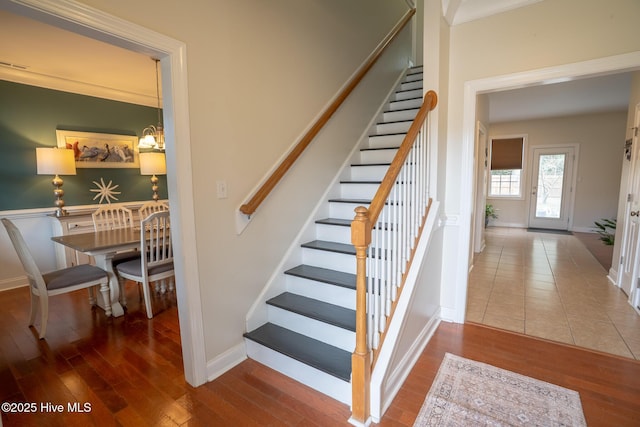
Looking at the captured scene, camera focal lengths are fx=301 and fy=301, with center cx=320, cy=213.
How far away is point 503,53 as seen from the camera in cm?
236

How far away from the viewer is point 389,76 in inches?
161

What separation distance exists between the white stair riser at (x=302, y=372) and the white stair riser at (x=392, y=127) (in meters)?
2.67

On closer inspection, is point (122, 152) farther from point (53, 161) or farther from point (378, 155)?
point (378, 155)

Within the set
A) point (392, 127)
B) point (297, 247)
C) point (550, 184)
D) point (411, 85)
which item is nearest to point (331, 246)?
point (297, 247)

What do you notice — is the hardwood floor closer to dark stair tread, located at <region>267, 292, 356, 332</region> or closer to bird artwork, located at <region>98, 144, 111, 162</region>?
dark stair tread, located at <region>267, 292, 356, 332</region>

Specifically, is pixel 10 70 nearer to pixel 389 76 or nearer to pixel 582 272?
pixel 389 76

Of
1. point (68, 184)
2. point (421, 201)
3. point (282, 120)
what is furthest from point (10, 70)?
point (421, 201)

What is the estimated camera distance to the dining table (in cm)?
266

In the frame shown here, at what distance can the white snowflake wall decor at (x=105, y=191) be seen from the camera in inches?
171

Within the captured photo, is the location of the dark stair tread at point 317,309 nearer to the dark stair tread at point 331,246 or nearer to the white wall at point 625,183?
the dark stair tread at point 331,246

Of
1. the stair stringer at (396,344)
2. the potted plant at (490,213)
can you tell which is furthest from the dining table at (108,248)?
the potted plant at (490,213)

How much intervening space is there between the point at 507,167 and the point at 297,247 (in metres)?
7.14

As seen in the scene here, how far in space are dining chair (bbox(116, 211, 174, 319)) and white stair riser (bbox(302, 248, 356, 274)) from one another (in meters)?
1.31

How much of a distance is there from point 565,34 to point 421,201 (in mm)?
1536
